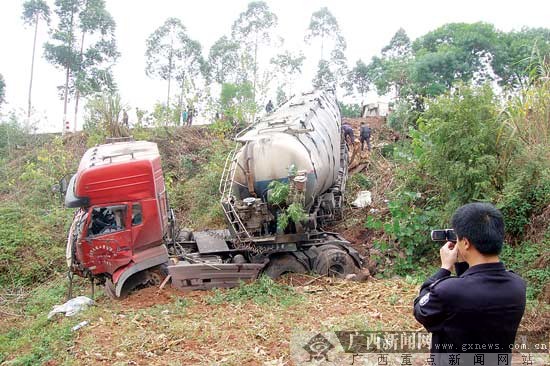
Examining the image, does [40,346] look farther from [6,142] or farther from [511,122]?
[6,142]

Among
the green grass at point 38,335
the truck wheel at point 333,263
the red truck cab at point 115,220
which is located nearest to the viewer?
the green grass at point 38,335

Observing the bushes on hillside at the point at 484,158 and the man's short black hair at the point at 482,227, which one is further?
the bushes on hillside at the point at 484,158

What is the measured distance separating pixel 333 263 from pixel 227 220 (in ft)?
6.80

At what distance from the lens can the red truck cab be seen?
7.78 metres

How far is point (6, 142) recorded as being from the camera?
22.6 meters

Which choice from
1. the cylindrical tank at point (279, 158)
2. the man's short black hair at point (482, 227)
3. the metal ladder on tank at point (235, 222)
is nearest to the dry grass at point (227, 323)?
the metal ladder on tank at point (235, 222)

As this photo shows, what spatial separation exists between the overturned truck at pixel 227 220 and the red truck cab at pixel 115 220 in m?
0.02

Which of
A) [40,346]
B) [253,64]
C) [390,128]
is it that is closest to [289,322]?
[40,346]

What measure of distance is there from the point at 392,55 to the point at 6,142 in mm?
24983

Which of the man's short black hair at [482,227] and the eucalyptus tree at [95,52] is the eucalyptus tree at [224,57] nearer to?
the eucalyptus tree at [95,52]

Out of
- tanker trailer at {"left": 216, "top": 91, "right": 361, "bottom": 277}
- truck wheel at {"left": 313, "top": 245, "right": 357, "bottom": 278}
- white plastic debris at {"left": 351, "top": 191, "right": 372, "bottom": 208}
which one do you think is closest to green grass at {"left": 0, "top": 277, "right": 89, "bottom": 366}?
tanker trailer at {"left": 216, "top": 91, "right": 361, "bottom": 277}

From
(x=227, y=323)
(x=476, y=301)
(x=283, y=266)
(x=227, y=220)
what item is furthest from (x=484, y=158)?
(x=476, y=301)

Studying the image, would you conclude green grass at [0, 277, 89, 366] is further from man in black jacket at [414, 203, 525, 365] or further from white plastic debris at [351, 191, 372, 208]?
white plastic debris at [351, 191, 372, 208]

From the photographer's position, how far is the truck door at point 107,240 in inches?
308
